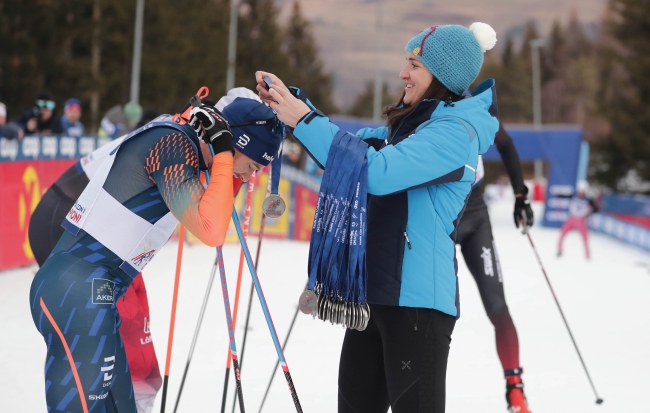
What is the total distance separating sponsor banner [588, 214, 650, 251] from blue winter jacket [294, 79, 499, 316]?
13.8 metres

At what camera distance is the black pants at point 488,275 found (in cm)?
442

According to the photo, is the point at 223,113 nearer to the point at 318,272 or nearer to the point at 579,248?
the point at 318,272

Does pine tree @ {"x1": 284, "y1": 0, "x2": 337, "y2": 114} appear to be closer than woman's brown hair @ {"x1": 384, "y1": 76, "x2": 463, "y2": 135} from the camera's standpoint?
No

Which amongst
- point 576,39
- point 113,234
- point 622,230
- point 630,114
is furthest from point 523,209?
point 576,39

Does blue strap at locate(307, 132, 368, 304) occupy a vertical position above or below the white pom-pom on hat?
below

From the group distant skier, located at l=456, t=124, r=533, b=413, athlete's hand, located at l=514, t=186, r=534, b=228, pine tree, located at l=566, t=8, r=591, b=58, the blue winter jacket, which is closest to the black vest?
the blue winter jacket

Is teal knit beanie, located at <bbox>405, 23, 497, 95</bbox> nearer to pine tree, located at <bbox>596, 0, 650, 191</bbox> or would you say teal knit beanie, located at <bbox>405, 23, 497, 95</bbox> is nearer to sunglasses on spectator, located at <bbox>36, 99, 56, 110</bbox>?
sunglasses on spectator, located at <bbox>36, 99, 56, 110</bbox>

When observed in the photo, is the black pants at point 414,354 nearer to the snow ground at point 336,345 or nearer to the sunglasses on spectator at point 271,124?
the sunglasses on spectator at point 271,124

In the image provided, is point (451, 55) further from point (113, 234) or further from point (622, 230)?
Result: point (622, 230)

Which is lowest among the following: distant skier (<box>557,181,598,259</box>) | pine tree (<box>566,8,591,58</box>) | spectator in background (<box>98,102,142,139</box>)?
distant skier (<box>557,181,598,259</box>)

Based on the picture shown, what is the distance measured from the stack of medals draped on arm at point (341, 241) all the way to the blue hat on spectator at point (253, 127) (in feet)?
1.22

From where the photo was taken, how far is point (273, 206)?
2992 millimetres

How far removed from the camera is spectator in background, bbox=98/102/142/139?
10234 millimetres

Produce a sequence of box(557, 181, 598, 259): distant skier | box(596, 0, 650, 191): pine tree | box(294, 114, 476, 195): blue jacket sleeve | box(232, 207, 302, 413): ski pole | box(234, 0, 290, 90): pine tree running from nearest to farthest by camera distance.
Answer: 1. box(294, 114, 476, 195): blue jacket sleeve
2. box(232, 207, 302, 413): ski pole
3. box(557, 181, 598, 259): distant skier
4. box(596, 0, 650, 191): pine tree
5. box(234, 0, 290, 90): pine tree
